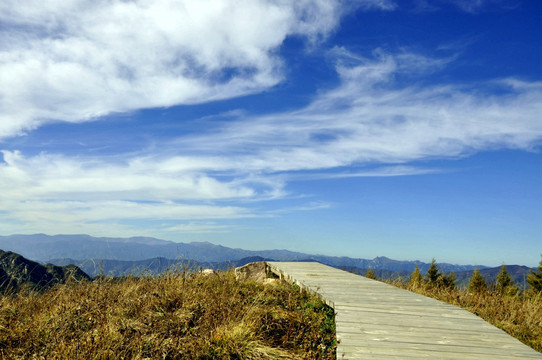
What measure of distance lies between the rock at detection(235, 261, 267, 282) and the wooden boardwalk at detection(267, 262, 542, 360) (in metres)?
4.91

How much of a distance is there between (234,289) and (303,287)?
1537 mm

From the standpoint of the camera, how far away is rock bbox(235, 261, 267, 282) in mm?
11977

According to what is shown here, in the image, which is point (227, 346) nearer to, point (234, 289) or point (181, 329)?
point (181, 329)

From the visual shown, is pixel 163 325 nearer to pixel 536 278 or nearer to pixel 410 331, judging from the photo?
pixel 410 331

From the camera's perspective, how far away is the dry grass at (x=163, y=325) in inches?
181

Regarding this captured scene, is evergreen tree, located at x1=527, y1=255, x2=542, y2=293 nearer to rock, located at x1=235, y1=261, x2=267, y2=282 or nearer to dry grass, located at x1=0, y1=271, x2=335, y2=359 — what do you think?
rock, located at x1=235, y1=261, x2=267, y2=282

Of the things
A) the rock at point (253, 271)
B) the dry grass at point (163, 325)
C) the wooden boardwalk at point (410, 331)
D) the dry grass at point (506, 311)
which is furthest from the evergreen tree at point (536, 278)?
the dry grass at point (163, 325)

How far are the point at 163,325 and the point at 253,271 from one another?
7.01 metres

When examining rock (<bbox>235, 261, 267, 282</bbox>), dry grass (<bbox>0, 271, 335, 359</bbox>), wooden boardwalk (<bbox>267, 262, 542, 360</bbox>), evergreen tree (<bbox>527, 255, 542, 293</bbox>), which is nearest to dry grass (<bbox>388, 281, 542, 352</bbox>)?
wooden boardwalk (<bbox>267, 262, 542, 360</bbox>)

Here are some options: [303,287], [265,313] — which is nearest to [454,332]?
[265,313]

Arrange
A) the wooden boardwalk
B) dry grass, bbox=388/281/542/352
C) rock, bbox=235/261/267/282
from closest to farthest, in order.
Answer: the wooden boardwalk < dry grass, bbox=388/281/542/352 < rock, bbox=235/261/267/282

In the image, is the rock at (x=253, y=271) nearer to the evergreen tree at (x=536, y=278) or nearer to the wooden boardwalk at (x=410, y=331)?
the wooden boardwalk at (x=410, y=331)

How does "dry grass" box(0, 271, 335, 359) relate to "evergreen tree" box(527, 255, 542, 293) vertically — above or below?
above

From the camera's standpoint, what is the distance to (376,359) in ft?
12.5
